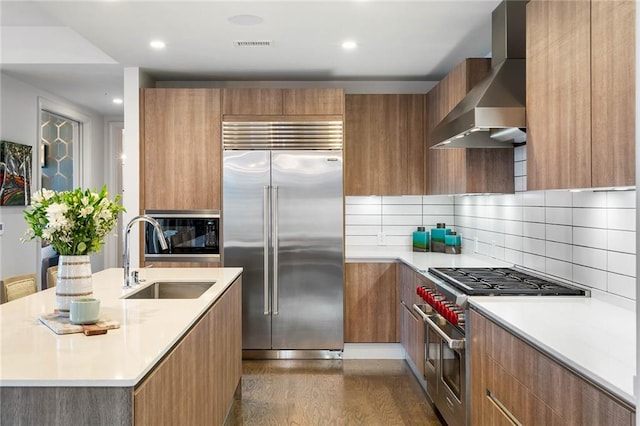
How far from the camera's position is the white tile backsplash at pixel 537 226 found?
7.63ft

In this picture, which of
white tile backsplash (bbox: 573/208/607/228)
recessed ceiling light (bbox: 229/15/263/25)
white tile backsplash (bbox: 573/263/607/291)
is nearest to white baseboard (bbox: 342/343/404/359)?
white tile backsplash (bbox: 573/263/607/291)

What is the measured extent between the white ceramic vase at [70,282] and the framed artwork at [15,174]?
3.35 meters

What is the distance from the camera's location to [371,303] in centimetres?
448

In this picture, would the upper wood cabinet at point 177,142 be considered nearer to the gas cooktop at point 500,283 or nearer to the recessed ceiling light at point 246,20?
the recessed ceiling light at point 246,20

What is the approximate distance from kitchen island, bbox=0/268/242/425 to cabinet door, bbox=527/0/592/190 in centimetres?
165

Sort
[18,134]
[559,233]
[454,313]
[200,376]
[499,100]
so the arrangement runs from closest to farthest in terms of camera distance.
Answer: [200,376], [499,100], [454,313], [559,233], [18,134]

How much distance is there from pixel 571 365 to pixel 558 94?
1.17 meters

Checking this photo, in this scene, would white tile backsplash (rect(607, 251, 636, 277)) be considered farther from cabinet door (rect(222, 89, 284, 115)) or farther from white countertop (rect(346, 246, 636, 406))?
cabinet door (rect(222, 89, 284, 115))

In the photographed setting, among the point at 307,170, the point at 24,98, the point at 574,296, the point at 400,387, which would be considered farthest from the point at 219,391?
the point at 24,98

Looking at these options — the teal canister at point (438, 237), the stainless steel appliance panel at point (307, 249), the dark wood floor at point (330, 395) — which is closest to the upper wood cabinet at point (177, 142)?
Answer: the stainless steel appliance panel at point (307, 249)

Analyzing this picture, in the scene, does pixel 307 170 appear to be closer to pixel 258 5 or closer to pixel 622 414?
pixel 258 5

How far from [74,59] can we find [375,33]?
260 cm

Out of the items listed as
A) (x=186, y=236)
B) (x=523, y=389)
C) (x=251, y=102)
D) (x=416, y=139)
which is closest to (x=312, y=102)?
(x=251, y=102)

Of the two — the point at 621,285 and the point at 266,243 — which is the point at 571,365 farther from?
the point at 266,243
